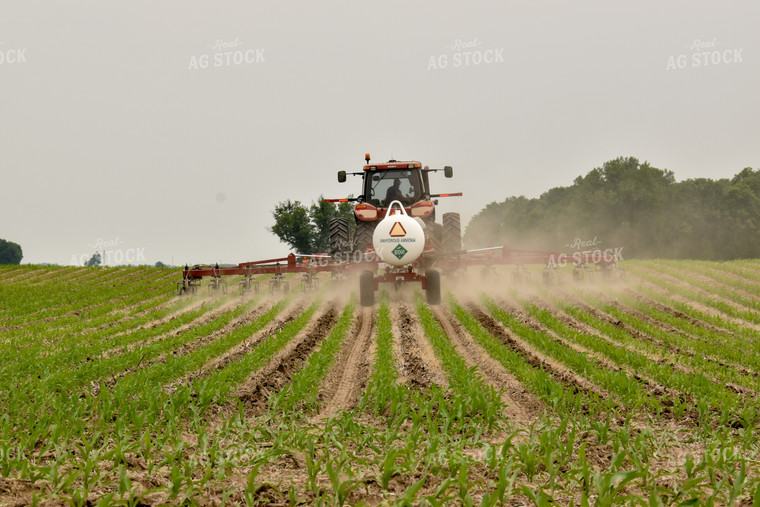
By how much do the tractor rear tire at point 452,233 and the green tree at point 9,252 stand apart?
293 ft

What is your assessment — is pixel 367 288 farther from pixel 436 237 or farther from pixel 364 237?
pixel 436 237

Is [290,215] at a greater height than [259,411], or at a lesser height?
greater

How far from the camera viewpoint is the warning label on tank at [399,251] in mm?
12234

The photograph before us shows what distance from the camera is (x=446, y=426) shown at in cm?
467

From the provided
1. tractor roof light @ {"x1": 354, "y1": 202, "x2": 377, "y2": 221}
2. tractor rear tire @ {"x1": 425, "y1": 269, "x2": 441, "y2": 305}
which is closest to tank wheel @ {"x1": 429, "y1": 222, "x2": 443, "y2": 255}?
tractor rear tire @ {"x1": 425, "y1": 269, "x2": 441, "y2": 305}

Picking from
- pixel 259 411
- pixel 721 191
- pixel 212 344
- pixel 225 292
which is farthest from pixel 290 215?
pixel 259 411

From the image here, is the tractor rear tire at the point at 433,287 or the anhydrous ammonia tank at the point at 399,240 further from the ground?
the anhydrous ammonia tank at the point at 399,240

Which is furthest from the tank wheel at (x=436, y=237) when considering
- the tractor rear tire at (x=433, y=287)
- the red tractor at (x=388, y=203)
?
the tractor rear tire at (x=433, y=287)

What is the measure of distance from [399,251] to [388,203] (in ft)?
11.3

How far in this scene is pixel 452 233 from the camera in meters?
15.9

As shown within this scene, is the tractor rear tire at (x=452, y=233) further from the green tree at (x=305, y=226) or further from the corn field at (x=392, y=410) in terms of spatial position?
the green tree at (x=305, y=226)

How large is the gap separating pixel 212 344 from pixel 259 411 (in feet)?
12.4

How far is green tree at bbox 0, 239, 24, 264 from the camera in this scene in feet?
277

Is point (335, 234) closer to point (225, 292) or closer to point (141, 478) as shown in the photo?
point (225, 292)
